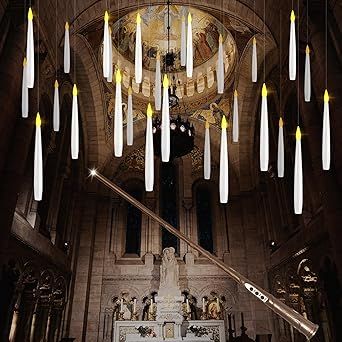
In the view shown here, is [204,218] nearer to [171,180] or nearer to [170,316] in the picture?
[171,180]

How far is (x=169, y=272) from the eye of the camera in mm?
13031

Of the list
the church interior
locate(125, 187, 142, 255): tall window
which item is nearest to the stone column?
the church interior

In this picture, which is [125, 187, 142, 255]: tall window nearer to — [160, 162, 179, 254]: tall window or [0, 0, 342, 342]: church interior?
[0, 0, 342, 342]: church interior

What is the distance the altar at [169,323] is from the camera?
11648 millimetres

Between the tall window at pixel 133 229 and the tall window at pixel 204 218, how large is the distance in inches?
93.1

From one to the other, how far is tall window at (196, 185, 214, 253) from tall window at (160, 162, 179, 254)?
36.1 inches

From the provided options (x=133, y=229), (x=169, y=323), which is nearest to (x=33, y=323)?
(x=169, y=323)

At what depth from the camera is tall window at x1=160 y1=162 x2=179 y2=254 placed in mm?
14602

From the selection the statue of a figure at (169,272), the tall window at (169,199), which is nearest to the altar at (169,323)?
the statue of a figure at (169,272)

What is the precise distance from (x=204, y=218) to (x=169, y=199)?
1.63 meters

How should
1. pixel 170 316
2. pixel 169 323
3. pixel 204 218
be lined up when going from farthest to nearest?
1. pixel 204 218
2. pixel 170 316
3. pixel 169 323

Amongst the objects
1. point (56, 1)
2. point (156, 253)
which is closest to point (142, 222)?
point (156, 253)

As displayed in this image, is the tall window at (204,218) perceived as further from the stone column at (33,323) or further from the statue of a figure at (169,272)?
the stone column at (33,323)

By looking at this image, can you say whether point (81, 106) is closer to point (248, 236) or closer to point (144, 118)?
point (144, 118)
